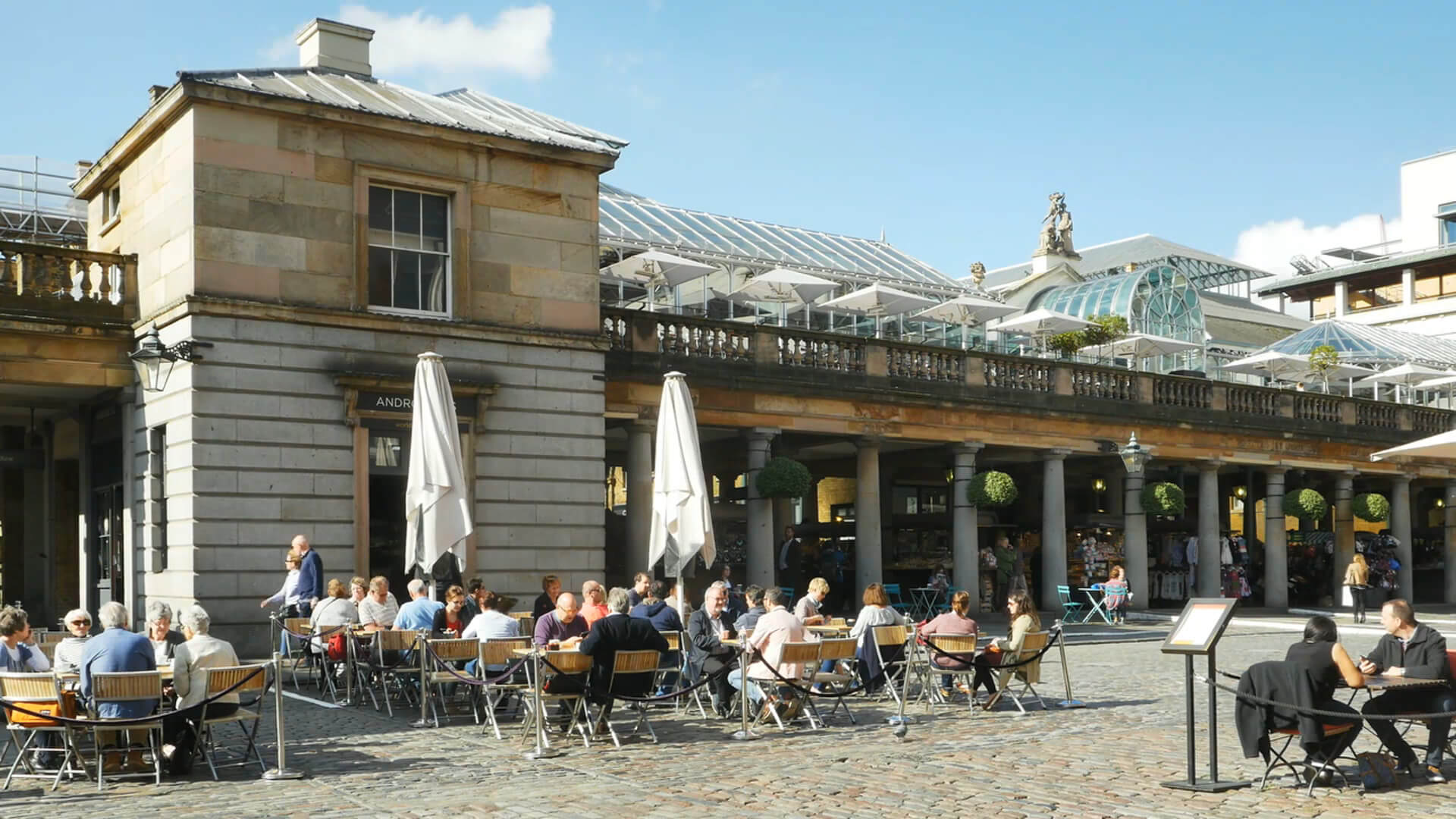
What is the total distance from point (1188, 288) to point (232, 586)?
33.2 m

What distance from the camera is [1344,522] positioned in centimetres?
3709

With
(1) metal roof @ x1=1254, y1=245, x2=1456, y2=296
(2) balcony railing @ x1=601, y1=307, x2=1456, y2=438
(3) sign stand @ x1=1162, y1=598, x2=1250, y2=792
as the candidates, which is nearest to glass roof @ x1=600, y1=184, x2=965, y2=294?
(2) balcony railing @ x1=601, y1=307, x2=1456, y2=438

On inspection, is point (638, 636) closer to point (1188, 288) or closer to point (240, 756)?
point (240, 756)

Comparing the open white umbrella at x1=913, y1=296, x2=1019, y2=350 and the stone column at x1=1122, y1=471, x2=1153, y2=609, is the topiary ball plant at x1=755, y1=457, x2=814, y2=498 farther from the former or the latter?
the stone column at x1=1122, y1=471, x2=1153, y2=609

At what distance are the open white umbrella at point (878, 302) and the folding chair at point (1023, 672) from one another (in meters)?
15.9

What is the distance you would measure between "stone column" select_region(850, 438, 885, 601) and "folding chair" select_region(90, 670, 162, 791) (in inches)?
687

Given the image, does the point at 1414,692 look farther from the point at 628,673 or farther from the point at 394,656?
the point at 394,656

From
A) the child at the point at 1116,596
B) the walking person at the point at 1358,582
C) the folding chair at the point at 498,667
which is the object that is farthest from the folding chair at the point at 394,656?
the walking person at the point at 1358,582

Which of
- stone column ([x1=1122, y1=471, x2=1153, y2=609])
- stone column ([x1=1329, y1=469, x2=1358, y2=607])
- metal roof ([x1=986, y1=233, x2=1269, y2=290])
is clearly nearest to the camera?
stone column ([x1=1122, y1=471, x2=1153, y2=609])

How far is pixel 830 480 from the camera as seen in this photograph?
114ft

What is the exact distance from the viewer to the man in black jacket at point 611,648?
1292 cm

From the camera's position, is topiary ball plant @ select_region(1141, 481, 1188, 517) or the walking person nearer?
the walking person

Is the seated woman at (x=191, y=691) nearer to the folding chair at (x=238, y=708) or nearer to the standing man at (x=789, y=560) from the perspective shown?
the folding chair at (x=238, y=708)

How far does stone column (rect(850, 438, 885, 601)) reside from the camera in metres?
27.4
